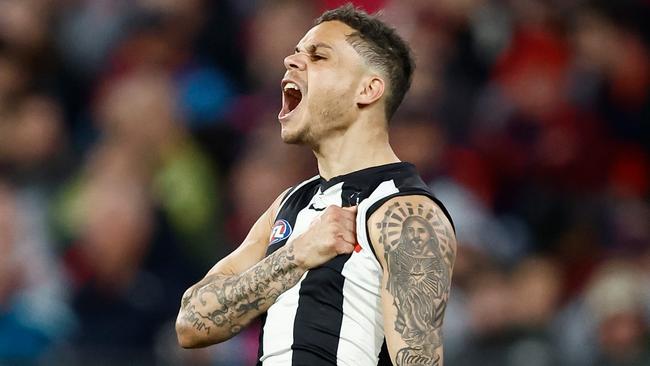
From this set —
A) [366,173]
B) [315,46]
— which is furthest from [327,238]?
[315,46]

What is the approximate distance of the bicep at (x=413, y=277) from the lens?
3258mm

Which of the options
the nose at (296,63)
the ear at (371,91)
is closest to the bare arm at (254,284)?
the ear at (371,91)

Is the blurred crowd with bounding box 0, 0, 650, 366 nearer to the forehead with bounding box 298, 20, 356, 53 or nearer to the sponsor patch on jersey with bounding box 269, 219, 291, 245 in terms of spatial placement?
the sponsor patch on jersey with bounding box 269, 219, 291, 245

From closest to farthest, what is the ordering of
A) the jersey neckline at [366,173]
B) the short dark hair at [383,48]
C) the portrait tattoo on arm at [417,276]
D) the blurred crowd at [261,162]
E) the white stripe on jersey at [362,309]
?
the portrait tattoo on arm at [417,276] → the white stripe on jersey at [362,309] → the jersey neckline at [366,173] → the short dark hair at [383,48] → the blurred crowd at [261,162]

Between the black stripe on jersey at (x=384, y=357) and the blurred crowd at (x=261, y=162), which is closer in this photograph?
the black stripe on jersey at (x=384, y=357)

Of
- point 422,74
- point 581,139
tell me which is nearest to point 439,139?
point 422,74

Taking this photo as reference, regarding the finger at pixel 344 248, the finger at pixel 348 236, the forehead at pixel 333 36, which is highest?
the forehead at pixel 333 36

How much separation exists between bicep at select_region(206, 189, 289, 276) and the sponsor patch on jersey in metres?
0.11

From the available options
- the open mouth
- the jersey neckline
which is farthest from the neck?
the open mouth

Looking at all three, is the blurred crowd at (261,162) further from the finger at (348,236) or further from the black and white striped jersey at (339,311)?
the finger at (348,236)

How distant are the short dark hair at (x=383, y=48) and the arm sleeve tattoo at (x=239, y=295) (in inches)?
26.1

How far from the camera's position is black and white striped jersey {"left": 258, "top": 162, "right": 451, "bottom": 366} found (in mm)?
3377

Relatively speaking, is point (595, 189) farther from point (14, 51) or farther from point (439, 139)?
point (14, 51)

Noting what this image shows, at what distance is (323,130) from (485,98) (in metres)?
3.37
